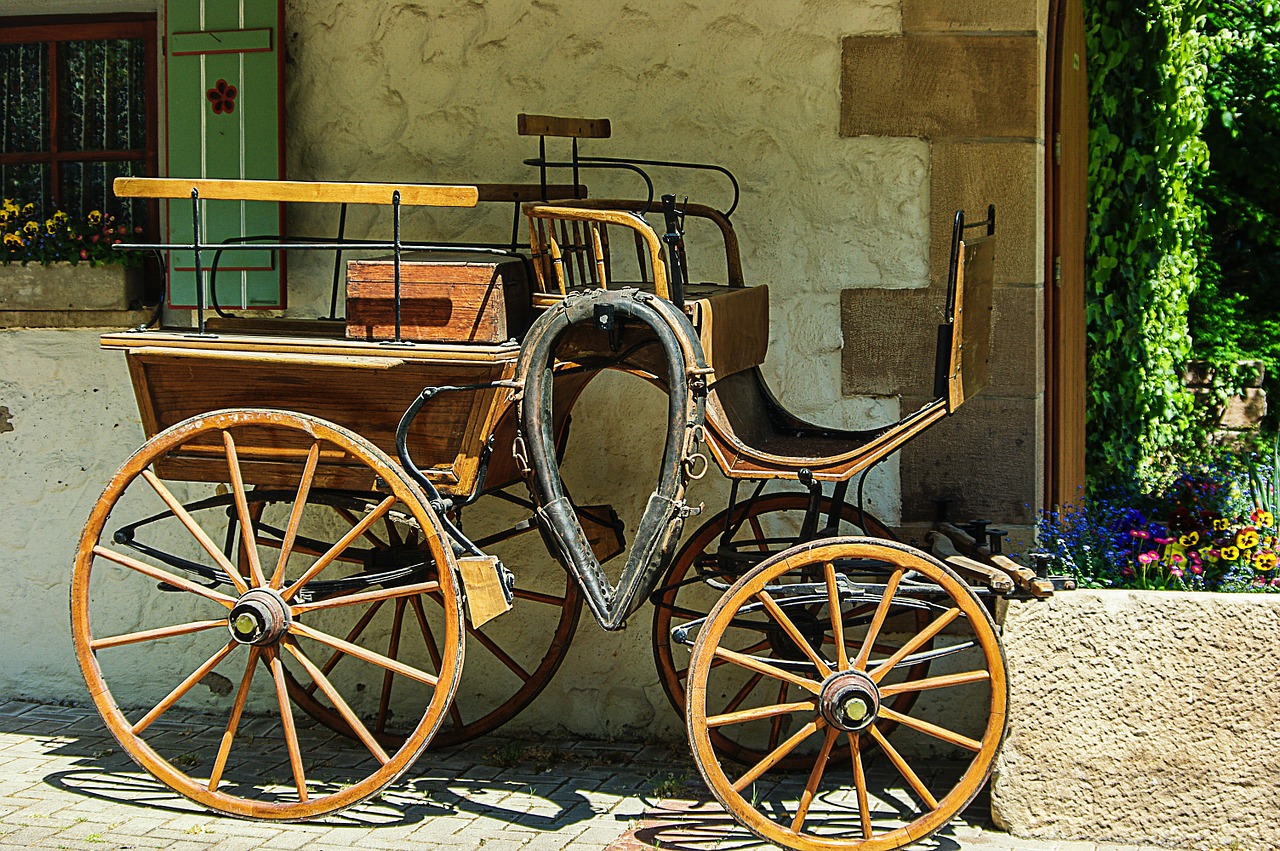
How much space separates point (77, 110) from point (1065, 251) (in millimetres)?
3716

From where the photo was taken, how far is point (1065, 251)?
5.20 metres

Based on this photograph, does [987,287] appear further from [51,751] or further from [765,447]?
[51,751]

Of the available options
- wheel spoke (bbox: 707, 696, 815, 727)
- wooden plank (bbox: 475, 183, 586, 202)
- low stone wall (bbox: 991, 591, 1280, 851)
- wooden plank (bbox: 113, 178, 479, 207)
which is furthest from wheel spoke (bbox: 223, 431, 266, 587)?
low stone wall (bbox: 991, 591, 1280, 851)

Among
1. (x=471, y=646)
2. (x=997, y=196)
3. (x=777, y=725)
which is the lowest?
(x=777, y=725)

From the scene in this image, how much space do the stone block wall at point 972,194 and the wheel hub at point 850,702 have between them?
1.24 meters

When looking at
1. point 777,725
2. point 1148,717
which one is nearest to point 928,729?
point 1148,717

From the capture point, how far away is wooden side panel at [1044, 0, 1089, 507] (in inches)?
197

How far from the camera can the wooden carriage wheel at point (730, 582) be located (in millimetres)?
4484

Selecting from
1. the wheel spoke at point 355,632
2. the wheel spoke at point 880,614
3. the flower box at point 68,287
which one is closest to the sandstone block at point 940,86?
the wheel spoke at point 880,614

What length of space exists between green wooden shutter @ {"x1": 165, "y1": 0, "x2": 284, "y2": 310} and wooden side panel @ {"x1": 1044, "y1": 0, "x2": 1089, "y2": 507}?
2706 millimetres

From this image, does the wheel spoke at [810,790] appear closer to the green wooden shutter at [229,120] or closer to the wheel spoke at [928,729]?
the wheel spoke at [928,729]

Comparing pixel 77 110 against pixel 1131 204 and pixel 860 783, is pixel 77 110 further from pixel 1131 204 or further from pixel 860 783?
pixel 1131 204

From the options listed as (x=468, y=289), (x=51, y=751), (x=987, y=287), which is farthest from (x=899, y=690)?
(x=51, y=751)

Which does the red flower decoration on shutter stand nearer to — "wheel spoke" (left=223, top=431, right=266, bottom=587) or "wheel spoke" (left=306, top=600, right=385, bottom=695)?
"wheel spoke" (left=223, top=431, right=266, bottom=587)
